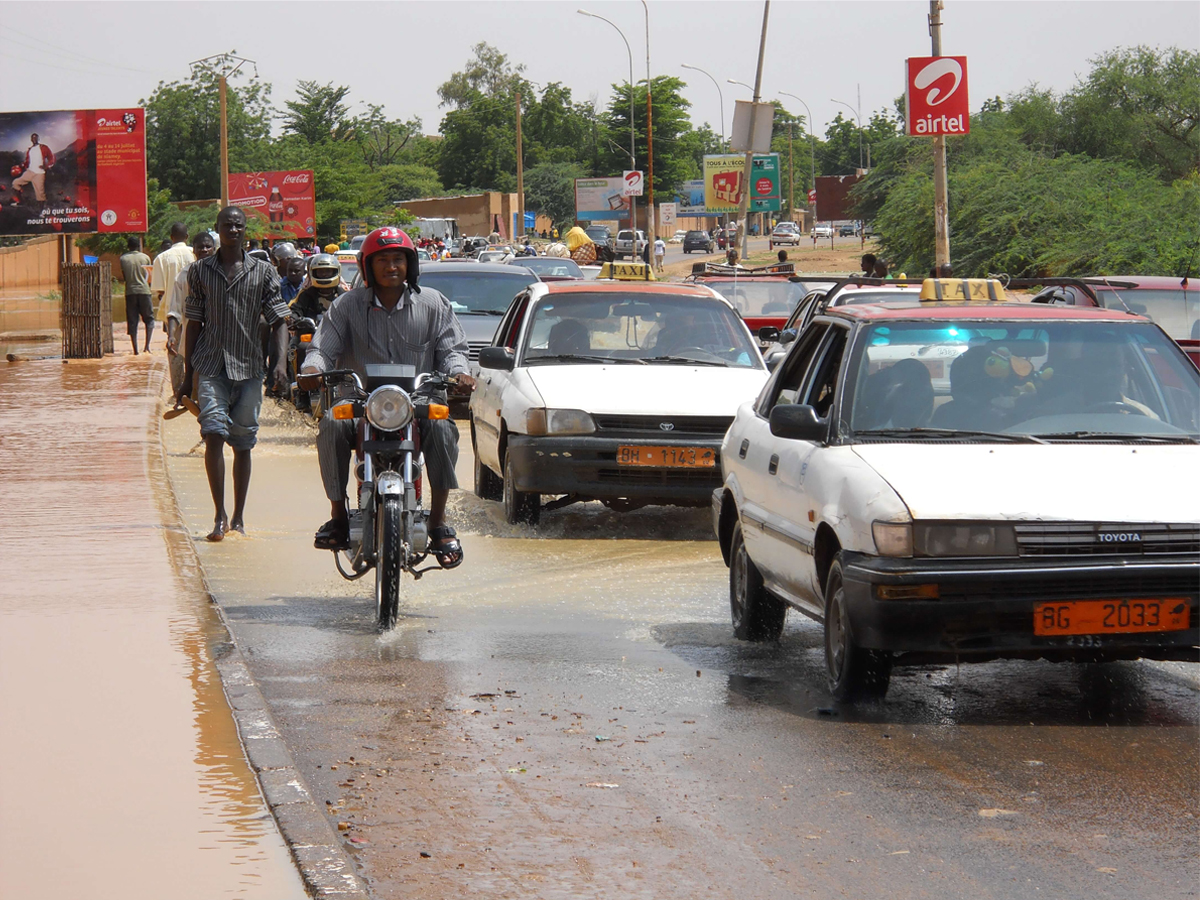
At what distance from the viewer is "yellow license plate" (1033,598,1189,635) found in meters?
5.80

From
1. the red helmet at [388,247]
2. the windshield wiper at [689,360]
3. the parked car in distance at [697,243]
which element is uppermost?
the parked car in distance at [697,243]

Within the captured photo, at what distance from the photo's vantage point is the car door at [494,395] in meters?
11.6

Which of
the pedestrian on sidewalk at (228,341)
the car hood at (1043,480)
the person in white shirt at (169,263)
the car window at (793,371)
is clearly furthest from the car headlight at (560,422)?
the person in white shirt at (169,263)

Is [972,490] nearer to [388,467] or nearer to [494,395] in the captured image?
[388,467]

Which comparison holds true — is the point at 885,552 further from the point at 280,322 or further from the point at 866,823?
the point at 280,322

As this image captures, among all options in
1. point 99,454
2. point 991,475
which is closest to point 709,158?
point 99,454

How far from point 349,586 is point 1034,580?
4.25m

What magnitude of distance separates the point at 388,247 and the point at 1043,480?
3.43 m

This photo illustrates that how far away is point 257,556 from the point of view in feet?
32.1

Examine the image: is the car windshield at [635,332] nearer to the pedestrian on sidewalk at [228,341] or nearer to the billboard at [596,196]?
the pedestrian on sidewalk at [228,341]

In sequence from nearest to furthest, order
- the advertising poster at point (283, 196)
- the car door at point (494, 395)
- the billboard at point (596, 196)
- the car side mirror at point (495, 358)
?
the car side mirror at point (495, 358), the car door at point (494, 395), the advertising poster at point (283, 196), the billboard at point (596, 196)

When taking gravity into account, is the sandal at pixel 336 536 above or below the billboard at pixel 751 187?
below

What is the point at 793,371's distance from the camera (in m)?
7.71

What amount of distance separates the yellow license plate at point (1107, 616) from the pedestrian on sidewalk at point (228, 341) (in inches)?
221
